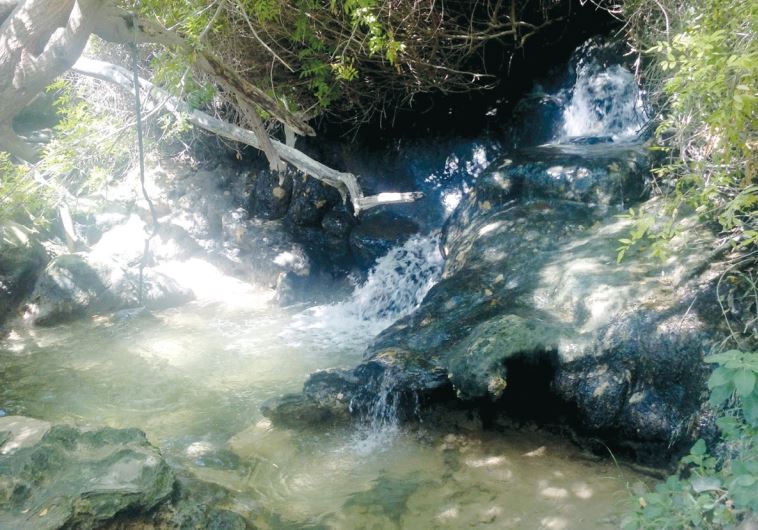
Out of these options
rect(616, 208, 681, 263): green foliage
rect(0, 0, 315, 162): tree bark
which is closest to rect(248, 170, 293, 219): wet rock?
rect(616, 208, 681, 263): green foliage

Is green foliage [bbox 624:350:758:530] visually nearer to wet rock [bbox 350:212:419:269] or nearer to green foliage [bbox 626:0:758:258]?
green foliage [bbox 626:0:758:258]

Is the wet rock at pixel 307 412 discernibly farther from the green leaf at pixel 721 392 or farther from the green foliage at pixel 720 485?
the green leaf at pixel 721 392

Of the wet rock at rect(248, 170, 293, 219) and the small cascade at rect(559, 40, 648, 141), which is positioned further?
the wet rock at rect(248, 170, 293, 219)

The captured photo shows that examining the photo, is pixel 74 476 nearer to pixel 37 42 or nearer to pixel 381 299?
pixel 37 42

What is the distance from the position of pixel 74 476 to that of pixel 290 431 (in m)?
1.72

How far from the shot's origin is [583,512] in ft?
11.1

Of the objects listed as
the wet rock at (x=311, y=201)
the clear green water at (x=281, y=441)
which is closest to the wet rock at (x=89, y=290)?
the clear green water at (x=281, y=441)

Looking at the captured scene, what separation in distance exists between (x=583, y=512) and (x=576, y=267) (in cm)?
202

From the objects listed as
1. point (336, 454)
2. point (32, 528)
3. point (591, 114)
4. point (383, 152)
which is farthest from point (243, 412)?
point (591, 114)

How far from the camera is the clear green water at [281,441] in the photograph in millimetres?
3559

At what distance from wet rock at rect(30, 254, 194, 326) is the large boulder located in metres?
3.79

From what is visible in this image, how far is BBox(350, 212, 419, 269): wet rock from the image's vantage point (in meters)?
7.82

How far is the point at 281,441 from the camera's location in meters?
4.51

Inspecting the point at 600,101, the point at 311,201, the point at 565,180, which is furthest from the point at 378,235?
the point at 600,101
